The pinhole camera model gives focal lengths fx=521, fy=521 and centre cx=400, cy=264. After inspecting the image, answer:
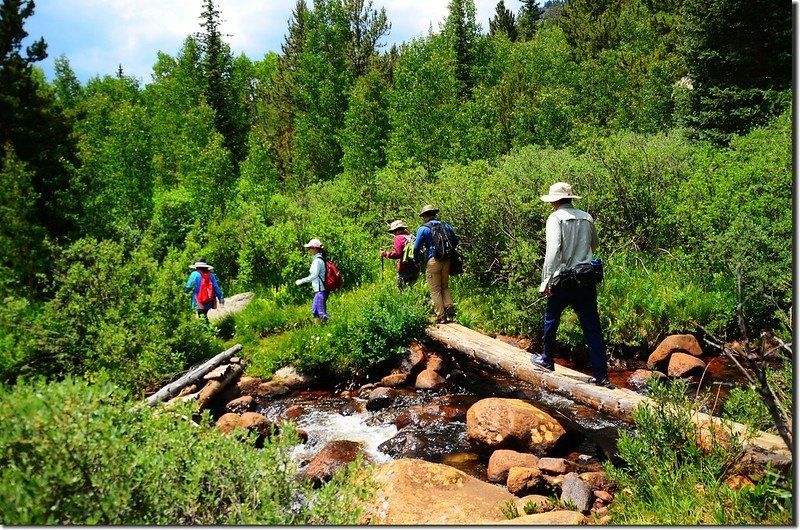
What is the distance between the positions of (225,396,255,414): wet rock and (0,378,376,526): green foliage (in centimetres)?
570

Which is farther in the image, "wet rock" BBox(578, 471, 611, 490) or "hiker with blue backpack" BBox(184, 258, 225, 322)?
"hiker with blue backpack" BBox(184, 258, 225, 322)

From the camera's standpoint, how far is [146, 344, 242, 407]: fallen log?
8961 millimetres

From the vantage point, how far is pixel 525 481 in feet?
18.3

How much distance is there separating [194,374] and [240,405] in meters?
1.04

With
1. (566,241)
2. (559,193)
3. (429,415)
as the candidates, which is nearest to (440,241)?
(429,415)

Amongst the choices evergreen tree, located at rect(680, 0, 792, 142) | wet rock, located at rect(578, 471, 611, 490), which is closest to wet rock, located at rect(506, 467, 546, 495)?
→ wet rock, located at rect(578, 471, 611, 490)

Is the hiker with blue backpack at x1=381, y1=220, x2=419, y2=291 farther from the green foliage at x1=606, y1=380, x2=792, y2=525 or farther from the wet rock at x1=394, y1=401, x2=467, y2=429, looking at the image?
the green foliage at x1=606, y1=380, x2=792, y2=525

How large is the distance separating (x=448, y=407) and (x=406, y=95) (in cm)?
1725

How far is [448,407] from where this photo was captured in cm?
865

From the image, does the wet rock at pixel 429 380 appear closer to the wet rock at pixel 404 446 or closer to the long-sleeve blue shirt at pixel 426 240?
the wet rock at pixel 404 446

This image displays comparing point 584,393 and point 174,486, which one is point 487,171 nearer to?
point 584,393

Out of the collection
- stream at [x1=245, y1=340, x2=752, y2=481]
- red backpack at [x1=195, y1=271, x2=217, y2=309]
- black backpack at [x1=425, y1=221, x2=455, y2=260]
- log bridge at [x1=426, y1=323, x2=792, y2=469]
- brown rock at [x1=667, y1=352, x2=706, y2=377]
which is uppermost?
black backpack at [x1=425, y1=221, x2=455, y2=260]

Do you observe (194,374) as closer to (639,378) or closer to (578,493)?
(578,493)

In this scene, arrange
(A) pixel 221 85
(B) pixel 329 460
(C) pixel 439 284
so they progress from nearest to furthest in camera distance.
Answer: (B) pixel 329 460
(C) pixel 439 284
(A) pixel 221 85
